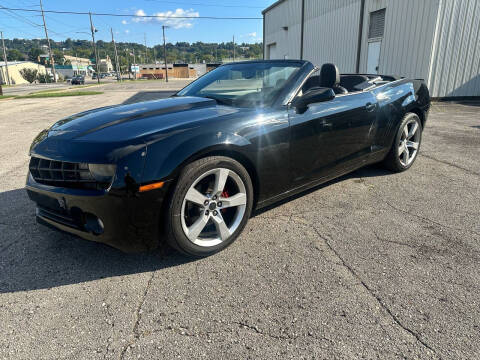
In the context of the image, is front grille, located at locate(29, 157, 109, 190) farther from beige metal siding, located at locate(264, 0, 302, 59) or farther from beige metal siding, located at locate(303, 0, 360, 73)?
beige metal siding, located at locate(264, 0, 302, 59)

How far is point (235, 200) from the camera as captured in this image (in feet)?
8.36

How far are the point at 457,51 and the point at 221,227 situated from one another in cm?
1252

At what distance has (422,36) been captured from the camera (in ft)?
37.1

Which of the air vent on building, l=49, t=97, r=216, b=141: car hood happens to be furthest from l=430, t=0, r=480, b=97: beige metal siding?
l=49, t=97, r=216, b=141: car hood

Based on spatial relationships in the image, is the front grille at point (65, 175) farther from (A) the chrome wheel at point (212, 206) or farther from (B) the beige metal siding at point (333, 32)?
(B) the beige metal siding at point (333, 32)

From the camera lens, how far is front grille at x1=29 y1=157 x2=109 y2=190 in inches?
82.8

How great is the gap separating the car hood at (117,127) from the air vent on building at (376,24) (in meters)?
13.0

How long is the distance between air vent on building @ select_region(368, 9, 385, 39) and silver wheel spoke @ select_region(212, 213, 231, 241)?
44.4 ft

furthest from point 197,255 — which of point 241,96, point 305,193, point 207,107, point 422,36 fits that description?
point 422,36

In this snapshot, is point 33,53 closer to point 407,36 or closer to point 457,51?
point 407,36

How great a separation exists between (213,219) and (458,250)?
1.84 metres

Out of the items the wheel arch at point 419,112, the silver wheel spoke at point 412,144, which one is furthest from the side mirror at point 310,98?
the silver wheel spoke at point 412,144

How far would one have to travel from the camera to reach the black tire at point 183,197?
7.19 ft

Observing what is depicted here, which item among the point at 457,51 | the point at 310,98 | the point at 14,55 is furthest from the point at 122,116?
the point at 14,55
